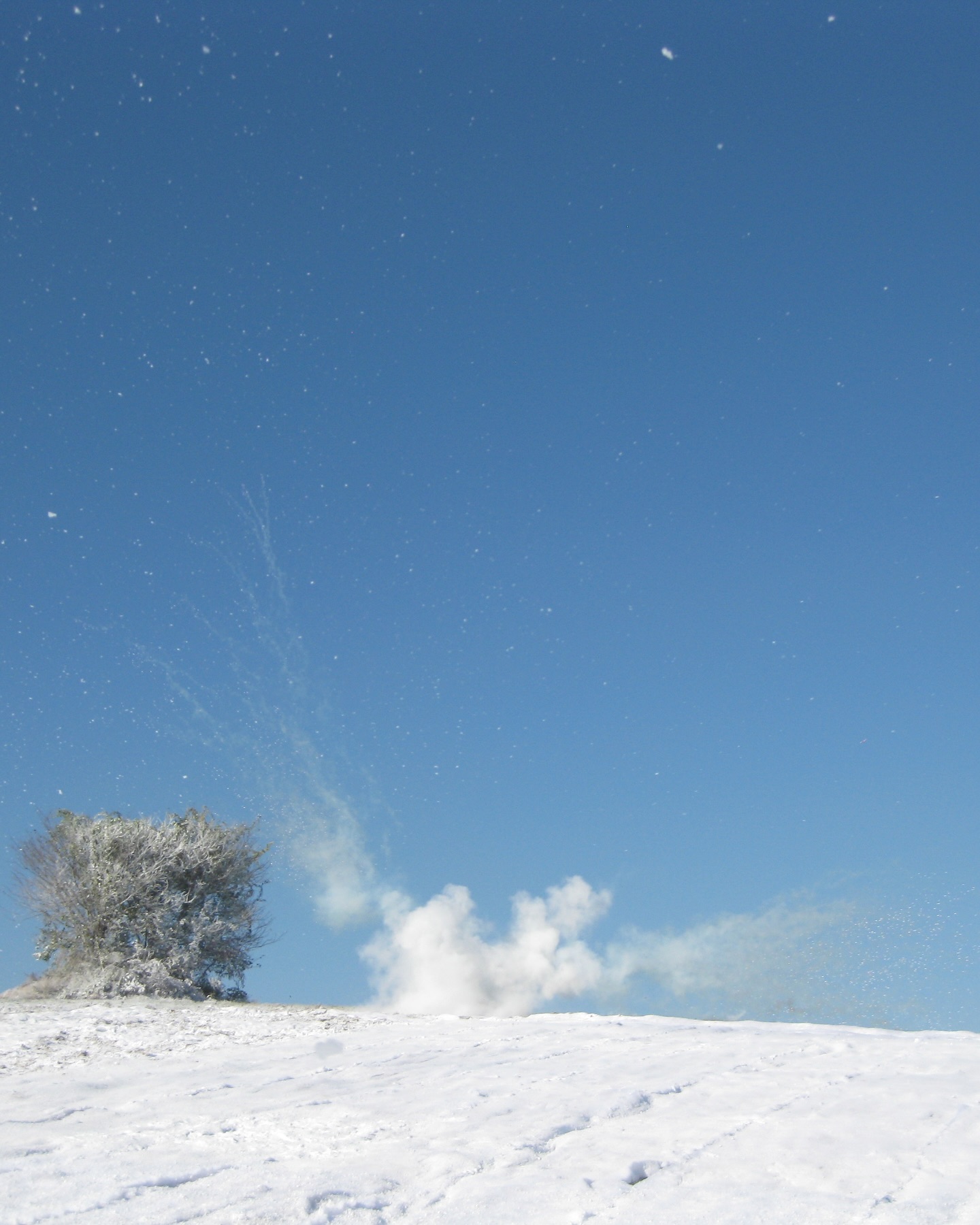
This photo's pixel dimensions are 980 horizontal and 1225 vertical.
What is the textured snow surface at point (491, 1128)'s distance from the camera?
539 centimetres

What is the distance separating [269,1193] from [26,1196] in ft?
4.54

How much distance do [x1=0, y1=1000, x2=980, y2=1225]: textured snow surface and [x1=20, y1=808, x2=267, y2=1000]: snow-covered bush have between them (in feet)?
19.4

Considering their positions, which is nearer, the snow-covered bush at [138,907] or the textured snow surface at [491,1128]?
the textured snow surface at [491,1128]

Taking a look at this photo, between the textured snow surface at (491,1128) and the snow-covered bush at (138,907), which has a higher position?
the snow-covered bush at (138,907)

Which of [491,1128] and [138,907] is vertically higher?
[138,907]

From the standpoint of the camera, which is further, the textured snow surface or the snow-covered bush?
the snow-covered bush

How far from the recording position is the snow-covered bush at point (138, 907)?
60.2 ft

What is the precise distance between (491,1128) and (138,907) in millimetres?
14100

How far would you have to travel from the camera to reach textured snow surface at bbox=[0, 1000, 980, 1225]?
5.39m

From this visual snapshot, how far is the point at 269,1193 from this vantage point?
5.48 m

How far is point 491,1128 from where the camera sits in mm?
7074

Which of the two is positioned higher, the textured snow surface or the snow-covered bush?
the snow-covered bush

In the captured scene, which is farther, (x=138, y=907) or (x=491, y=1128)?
(x=138, y=907)

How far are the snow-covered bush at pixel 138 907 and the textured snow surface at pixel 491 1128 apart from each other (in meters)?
5.92
